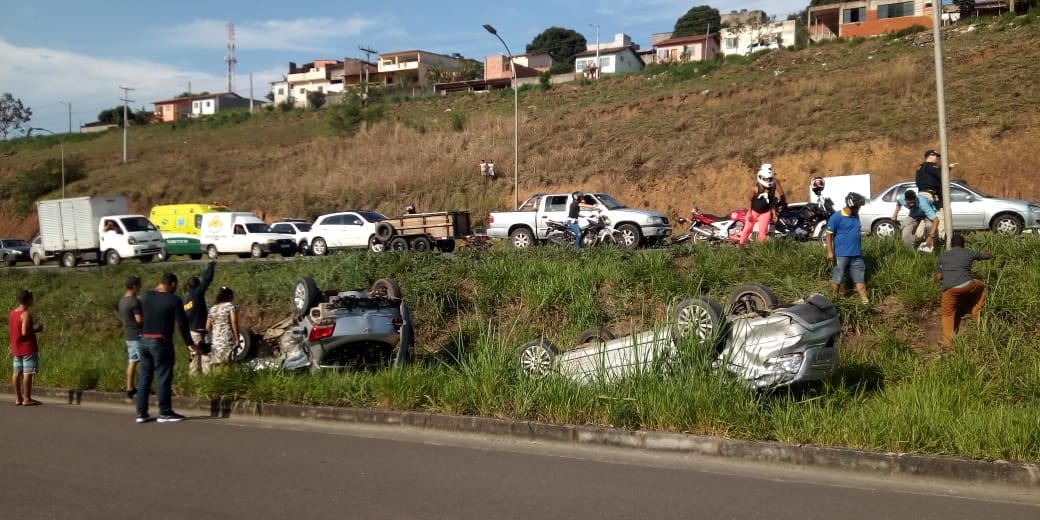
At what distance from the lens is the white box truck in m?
30.8

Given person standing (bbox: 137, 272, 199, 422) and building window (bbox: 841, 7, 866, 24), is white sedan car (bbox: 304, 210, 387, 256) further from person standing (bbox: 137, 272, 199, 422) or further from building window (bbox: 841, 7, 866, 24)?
building window (bbox: 841, 7, 866, 24)

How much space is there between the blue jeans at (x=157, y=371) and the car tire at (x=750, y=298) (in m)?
6.85

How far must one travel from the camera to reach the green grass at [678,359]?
7.60m

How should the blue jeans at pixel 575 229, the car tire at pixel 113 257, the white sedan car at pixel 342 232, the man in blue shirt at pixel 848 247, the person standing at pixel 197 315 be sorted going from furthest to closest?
the car tire at pixel 113 257 < the white sedan car at pixel 342 232 < the blue jeans at pixel 575 229 < the person standing at pixel 197 315 < the man in blue shirt at pixel 848 247

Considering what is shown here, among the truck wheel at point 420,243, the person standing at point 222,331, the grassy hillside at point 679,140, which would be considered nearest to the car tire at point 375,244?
the truck wheel at point 420,243

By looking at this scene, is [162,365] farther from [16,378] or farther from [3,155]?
[3,155]

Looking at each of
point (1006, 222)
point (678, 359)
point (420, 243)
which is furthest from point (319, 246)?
point (678, 359)

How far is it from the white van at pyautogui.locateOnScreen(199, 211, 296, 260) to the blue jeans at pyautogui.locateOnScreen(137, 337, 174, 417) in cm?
2091

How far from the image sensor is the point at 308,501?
20.8 ft

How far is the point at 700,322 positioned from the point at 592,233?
13.5m

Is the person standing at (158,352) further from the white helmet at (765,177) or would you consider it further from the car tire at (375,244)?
the car tire at (375,244)

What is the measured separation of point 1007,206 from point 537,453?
16552 mm

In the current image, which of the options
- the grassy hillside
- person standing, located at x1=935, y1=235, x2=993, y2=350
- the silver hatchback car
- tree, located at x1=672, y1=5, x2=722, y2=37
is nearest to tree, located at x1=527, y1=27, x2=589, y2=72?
tree, located at x1=672, y1=5, x2=722, y2=37

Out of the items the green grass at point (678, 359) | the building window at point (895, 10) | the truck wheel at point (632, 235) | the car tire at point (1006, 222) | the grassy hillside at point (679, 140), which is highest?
the building window at point (895, 10)
